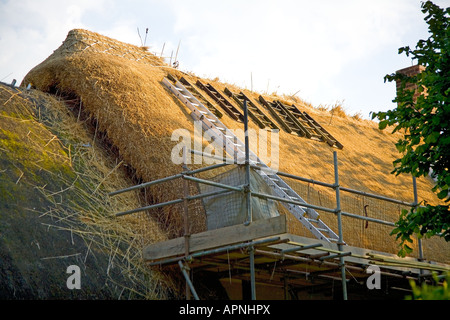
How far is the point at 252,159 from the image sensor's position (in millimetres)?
10180

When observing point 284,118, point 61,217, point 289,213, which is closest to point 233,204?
point 289,213

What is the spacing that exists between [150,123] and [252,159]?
1639 mm

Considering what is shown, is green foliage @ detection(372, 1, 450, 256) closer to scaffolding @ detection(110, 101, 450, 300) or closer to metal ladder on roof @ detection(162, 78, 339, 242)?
scaffolding @ detection(110, 101, 450, 300)

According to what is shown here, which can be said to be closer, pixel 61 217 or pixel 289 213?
pixel 61 217

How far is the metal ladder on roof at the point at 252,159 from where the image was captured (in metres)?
8.77

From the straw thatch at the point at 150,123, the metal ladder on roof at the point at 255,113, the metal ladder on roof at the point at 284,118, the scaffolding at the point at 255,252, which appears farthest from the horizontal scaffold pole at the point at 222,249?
the metal ladder on roof at the point at 284,118

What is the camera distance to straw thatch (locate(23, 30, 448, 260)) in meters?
9.38

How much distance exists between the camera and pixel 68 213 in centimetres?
786

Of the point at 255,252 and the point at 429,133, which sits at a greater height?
the point at 429,133

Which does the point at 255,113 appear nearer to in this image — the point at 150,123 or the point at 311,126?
the point at 311,126

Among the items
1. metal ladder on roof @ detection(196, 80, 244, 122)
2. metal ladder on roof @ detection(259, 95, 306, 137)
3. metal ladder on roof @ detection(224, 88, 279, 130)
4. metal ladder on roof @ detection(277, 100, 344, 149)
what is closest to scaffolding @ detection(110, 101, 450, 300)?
metal ladder on roof @ detection(196, 80, 244, 122)

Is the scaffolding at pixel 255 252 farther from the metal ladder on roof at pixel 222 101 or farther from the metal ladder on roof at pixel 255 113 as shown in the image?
the metal ladder on roof at pixel 255 113

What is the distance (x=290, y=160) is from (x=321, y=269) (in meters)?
2.79

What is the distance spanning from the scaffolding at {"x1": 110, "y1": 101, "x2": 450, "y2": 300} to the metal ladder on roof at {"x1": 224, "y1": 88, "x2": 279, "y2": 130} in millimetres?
3905
